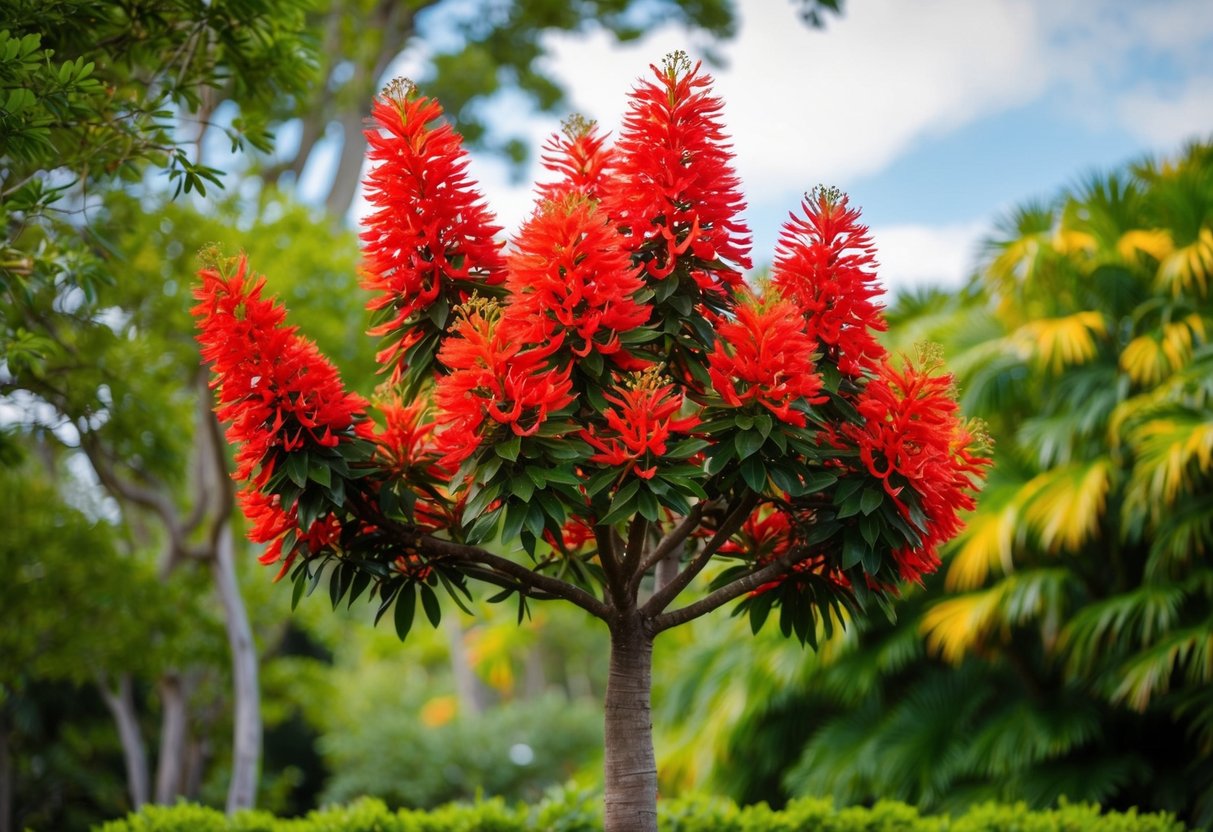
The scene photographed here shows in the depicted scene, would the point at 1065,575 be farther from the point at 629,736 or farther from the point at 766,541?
the point at 629,736

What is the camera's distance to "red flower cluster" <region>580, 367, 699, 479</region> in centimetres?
297

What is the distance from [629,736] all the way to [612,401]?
1146mm

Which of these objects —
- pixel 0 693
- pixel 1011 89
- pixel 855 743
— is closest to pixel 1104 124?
pixel 1011 89

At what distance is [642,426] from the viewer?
2.97 m

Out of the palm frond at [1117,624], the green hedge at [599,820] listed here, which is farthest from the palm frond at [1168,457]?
the green hedge at [599,820]

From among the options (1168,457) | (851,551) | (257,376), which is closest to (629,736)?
(851,551)

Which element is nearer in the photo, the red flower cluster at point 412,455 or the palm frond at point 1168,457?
the red flower cluster at point 412,455

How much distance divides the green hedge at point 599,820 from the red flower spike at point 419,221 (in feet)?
8.87

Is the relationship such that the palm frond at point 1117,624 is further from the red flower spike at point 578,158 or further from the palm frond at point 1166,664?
the red flower spike at point 578,158

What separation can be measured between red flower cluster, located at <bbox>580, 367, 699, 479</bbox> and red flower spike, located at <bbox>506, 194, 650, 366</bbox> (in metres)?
0.14

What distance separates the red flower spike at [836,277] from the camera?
130 inches

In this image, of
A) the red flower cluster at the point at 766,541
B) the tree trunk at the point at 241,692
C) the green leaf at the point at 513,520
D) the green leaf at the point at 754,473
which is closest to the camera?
the green leaf at the point at 513,520

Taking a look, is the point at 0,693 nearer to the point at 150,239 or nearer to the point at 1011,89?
the point at 150,239

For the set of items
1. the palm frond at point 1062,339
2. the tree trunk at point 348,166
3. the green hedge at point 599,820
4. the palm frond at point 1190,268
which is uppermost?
the tree trunk at point 348,166
